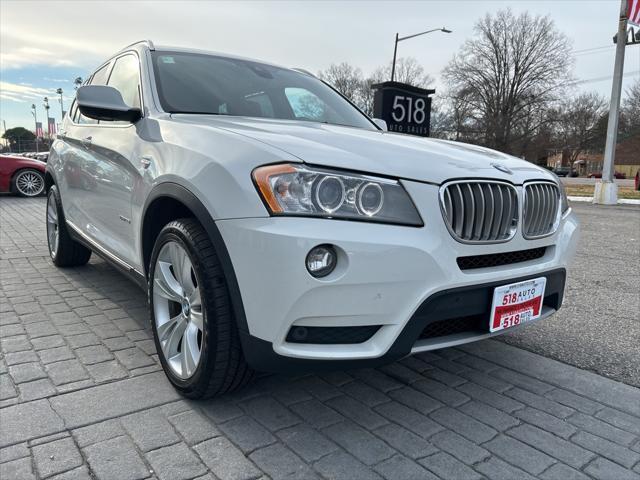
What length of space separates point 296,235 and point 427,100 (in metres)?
7.12

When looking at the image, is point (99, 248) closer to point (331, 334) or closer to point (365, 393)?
point (365, 393)

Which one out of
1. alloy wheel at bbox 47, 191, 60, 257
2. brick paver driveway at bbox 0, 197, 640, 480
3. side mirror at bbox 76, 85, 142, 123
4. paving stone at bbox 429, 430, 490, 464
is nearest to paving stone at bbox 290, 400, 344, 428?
brick paver driveway at bbox 0, 197, 640, 480

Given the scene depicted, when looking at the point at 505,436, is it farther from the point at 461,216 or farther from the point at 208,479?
the point at 208,479

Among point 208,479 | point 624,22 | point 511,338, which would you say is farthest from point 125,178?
point 624,22

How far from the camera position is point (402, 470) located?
1.94 meters

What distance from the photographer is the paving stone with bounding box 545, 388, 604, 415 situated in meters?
2.45

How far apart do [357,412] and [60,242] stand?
12.2 feet

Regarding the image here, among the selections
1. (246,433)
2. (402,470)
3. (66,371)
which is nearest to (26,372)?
(66,371)

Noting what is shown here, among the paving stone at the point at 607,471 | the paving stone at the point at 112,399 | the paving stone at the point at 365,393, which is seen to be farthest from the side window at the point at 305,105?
the paving stone at the point at 607,471

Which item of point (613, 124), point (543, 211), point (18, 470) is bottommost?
point (18, 470)

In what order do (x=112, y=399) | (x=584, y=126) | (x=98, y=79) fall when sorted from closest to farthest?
(x=112, y=399) < (x=98, y=79) < (x=584, y=126)

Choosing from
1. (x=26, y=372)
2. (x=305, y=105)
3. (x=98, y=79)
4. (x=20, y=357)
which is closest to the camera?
(x=26, y=372)

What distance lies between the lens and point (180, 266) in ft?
7.80

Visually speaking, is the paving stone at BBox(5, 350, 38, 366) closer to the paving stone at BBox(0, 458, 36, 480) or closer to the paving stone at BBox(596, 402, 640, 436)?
the paving stone at BBox(0, 458, 36, 480)
